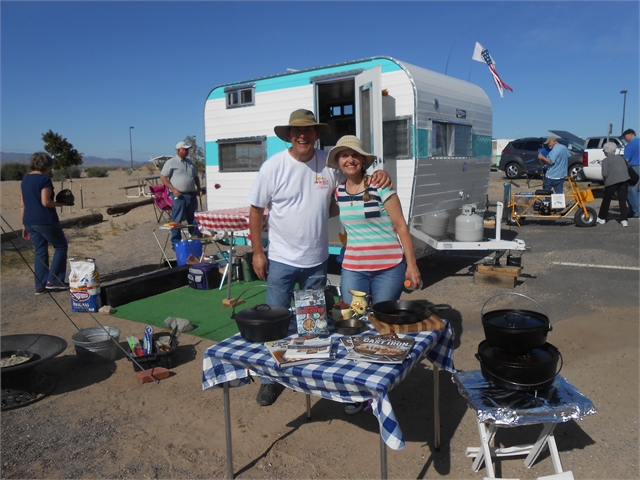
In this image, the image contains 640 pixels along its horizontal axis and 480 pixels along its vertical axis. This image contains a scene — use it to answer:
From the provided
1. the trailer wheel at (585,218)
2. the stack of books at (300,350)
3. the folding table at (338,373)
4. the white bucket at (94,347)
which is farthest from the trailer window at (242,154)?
the trailer wheel at (585,218)

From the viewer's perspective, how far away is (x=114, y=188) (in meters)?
25.6

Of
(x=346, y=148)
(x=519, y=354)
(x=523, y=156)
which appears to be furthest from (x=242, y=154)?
(x=523, y=156)

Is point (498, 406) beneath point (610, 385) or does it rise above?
above

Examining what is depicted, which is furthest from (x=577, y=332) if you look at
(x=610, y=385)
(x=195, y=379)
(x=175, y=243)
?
(x=175, y=243)

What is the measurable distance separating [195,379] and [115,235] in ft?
26.9

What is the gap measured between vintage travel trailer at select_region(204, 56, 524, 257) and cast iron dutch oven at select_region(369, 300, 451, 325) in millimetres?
3327

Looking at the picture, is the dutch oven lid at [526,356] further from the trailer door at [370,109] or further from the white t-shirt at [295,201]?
the trailer door at [370,109]

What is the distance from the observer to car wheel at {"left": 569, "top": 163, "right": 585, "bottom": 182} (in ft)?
59.0

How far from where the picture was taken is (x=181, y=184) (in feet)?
26.0

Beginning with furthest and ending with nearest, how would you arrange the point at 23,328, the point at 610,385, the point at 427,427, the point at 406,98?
the point at 406,98 < the point at 23,328 < the point at 610,385 < the point at 427,427

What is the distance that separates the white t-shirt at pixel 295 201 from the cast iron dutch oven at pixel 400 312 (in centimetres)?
72

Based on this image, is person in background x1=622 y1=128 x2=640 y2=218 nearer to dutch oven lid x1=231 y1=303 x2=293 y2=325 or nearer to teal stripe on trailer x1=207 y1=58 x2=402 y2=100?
teal stripe on trailer x1=207 y1=58 x2=402 y2=100

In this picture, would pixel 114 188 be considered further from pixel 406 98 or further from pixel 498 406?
pixel 498 406

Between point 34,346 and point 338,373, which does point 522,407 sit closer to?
point 338,373
